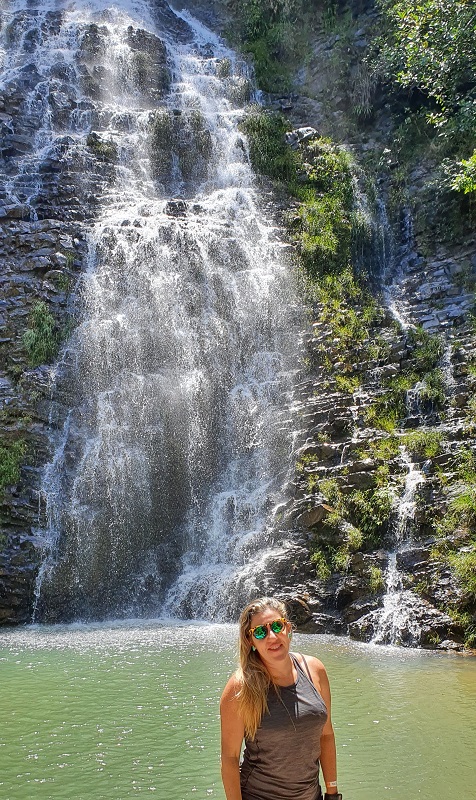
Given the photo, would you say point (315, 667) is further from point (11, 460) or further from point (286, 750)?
point (11, 460)

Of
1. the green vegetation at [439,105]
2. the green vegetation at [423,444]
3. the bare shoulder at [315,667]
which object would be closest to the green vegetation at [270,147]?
the green vegetation at [439,105]

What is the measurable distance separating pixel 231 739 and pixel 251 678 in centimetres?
26

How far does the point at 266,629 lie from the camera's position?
3217 mm

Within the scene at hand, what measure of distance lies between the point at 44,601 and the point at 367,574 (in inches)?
246

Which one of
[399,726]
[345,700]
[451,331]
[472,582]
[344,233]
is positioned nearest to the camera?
[399,726]

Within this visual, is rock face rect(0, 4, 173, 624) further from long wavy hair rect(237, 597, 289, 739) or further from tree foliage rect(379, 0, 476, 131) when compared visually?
long wavy hair rect(237, 597, 289, 739)

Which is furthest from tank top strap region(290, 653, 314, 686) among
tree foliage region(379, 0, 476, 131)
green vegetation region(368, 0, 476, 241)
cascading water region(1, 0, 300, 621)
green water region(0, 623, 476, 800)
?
tree foliage region(379, 0, 476, 131)

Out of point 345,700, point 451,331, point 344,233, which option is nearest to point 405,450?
point 451,331

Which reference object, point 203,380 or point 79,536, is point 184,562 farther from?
point 203,380

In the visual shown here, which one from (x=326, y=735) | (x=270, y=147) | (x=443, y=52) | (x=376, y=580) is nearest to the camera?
(x=326, y=735)

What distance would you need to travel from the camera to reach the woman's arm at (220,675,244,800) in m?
3.09

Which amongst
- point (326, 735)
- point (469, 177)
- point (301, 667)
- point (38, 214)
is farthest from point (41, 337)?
point (326, 735)

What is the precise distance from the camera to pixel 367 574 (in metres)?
13.0

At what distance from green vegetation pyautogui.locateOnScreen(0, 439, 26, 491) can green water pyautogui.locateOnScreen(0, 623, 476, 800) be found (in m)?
4.48
